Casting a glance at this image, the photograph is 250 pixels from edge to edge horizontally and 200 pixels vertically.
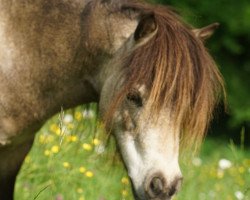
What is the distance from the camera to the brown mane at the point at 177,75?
3.27 m

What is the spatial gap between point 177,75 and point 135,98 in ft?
0.67

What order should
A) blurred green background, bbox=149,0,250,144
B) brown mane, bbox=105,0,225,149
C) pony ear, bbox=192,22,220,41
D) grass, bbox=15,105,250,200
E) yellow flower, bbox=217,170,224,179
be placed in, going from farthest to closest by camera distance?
blurred green background, bbox=149,0,250,144 < yellow flower, bbox=217,170,224,179 < grass, bbox=15,105,250,200 < pony ear, bbox=192,22,220,41 < brown mane, bbox=105,0,225,149

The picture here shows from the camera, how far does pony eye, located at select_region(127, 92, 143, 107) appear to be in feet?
10.8

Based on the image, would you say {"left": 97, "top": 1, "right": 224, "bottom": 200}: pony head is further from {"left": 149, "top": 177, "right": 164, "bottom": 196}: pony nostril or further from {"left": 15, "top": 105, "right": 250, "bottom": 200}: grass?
{"left": 15, "top": 105, "right": 250, "bottom": 200}: grass

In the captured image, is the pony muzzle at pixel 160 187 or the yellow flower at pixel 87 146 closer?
the pony muzzle at pixel 160 187

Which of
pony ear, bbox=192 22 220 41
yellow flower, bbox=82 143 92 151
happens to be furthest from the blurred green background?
pony ear, bbox=192 22 220 41

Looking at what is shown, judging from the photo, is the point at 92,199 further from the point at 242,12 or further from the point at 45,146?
the point at 242,12

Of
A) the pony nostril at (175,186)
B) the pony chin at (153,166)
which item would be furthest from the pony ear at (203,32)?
the pony nostril at (175,186)

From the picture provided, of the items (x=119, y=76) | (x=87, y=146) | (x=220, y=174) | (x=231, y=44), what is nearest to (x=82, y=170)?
(x=87, y=146)

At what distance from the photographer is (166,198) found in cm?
320

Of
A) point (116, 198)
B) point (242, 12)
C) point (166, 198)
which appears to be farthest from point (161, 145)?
point (242, 12)

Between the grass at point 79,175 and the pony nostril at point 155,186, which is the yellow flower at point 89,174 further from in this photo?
the pony nostril at point 155,186

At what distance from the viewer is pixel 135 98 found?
3.31m

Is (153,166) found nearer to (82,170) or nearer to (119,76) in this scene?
(119,76)
